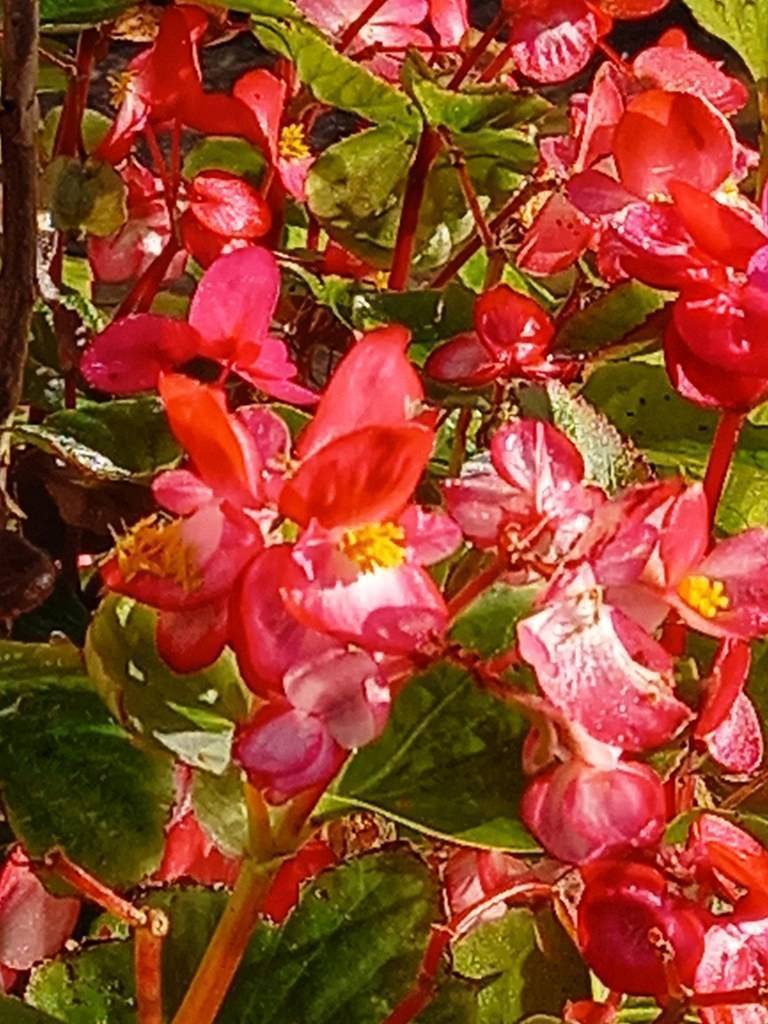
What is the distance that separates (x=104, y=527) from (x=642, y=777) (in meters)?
0.26

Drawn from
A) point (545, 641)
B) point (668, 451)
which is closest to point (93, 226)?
point (668, 451)

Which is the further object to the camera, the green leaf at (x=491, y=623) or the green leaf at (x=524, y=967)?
the green leaf at (x=524, y=967)

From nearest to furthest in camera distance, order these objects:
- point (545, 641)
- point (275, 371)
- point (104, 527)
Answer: point (545, 641) → point (275, 371) → point (104, 527)

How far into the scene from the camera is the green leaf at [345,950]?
19.1 inches

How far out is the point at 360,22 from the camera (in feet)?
2.23

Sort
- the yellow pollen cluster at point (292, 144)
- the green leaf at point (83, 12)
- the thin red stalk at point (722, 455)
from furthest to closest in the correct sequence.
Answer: the yellow pollen cluster at point (292, 144) → the green leaf at point (83, 12) → the thin red stalk at point (722, 455)

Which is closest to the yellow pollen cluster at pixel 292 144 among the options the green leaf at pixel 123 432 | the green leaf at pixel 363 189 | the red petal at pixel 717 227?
the green leaf at pixel 363 189

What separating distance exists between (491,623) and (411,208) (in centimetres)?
24

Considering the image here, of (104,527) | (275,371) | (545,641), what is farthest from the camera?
(104,527)

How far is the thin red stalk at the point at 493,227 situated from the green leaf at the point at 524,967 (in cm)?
23

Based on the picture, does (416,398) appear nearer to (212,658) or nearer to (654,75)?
(212,658)

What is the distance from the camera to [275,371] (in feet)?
1.67

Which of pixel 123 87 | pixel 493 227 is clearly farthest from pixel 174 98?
pixel 493 227

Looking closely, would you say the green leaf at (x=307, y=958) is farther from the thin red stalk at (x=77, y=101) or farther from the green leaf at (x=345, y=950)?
the thin red stalk at (x=77, y=101)
